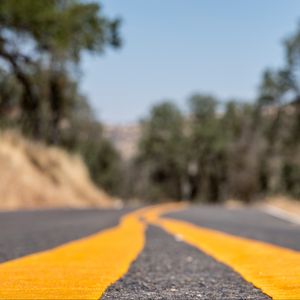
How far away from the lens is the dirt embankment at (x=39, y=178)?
1862cm

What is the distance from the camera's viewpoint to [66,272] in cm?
360

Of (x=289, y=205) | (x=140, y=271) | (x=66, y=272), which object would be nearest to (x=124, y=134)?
(x=289, y=205)

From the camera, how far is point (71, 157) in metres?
27.4

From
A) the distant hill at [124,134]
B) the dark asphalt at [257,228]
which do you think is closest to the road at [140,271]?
the dark asphalt at [257,228]

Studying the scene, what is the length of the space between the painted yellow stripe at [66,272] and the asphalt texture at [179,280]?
92 millimetres

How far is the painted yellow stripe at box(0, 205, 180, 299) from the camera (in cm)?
270

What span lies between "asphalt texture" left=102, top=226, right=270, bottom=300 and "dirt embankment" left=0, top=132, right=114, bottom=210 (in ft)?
38.5

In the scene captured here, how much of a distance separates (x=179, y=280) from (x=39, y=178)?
18.4 metres

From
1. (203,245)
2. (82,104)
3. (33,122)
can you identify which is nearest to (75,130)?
(82,104)

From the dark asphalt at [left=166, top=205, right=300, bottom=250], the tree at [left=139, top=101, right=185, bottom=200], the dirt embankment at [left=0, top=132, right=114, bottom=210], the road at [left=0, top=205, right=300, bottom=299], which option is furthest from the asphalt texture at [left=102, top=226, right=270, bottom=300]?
the tree at [left=139, top=101, right=185, bottom=200]

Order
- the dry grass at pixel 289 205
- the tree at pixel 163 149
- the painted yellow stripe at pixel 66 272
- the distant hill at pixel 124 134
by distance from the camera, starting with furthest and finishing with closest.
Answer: the distant hill at pixel 124 134 < the tree at pixel 163 149 < the dry grass at pixel 289 205 < the painted yellow stripe at pixel 66 272

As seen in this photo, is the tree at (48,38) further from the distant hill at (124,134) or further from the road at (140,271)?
the distant hill at (124,134)

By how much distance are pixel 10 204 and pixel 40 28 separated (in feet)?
20.3

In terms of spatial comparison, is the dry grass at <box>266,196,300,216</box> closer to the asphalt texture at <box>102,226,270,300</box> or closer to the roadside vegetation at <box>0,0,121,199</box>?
the roadside vegetation at <box>0,0,121,199</box>
